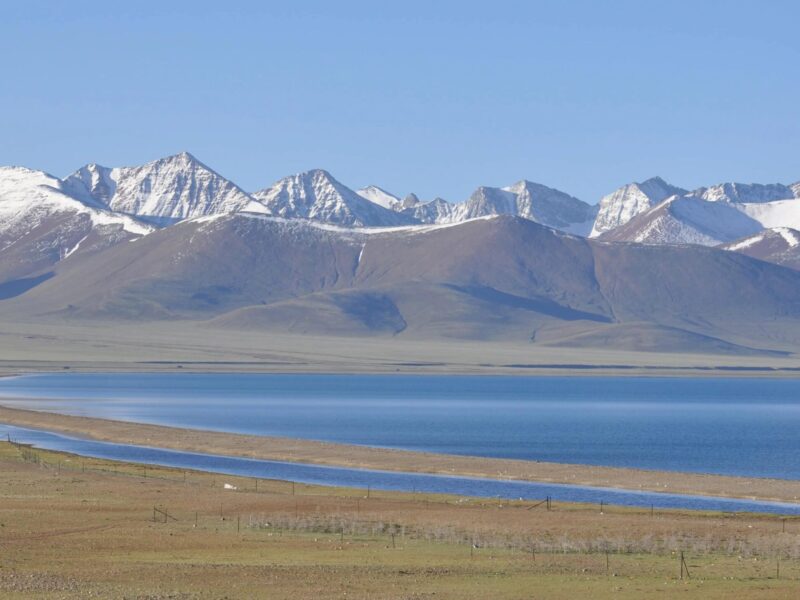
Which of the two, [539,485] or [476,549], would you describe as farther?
[539,485]

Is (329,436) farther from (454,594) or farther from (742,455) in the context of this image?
(454,594)

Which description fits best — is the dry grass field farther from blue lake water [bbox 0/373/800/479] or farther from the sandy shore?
blue lake water [bbox 0/373/800/479]

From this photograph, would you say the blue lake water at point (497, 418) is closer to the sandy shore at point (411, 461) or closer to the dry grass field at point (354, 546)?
the sandy shore at point (411, 461)

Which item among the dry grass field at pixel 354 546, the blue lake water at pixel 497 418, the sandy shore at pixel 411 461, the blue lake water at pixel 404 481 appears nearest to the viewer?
the dry grass field at pixel 354 546

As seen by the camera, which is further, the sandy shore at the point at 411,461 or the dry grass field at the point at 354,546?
the sandy shore at the point at 411,461

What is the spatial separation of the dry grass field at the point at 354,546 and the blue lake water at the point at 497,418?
2926cm

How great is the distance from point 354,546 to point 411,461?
38486 millimetres

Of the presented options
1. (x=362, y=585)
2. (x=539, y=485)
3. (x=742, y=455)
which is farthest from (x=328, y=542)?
(x=742, y=455)

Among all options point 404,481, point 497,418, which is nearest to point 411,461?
point 404,481

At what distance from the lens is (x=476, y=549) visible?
44781 mm

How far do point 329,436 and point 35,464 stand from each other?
3491 centimetres

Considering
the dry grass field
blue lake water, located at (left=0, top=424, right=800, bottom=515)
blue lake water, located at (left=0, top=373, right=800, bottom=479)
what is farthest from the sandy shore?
the dry grass field

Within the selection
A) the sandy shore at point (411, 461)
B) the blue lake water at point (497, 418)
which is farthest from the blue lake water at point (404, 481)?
the blue lake water at point (497, 418)

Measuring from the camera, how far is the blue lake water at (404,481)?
64.4 m
